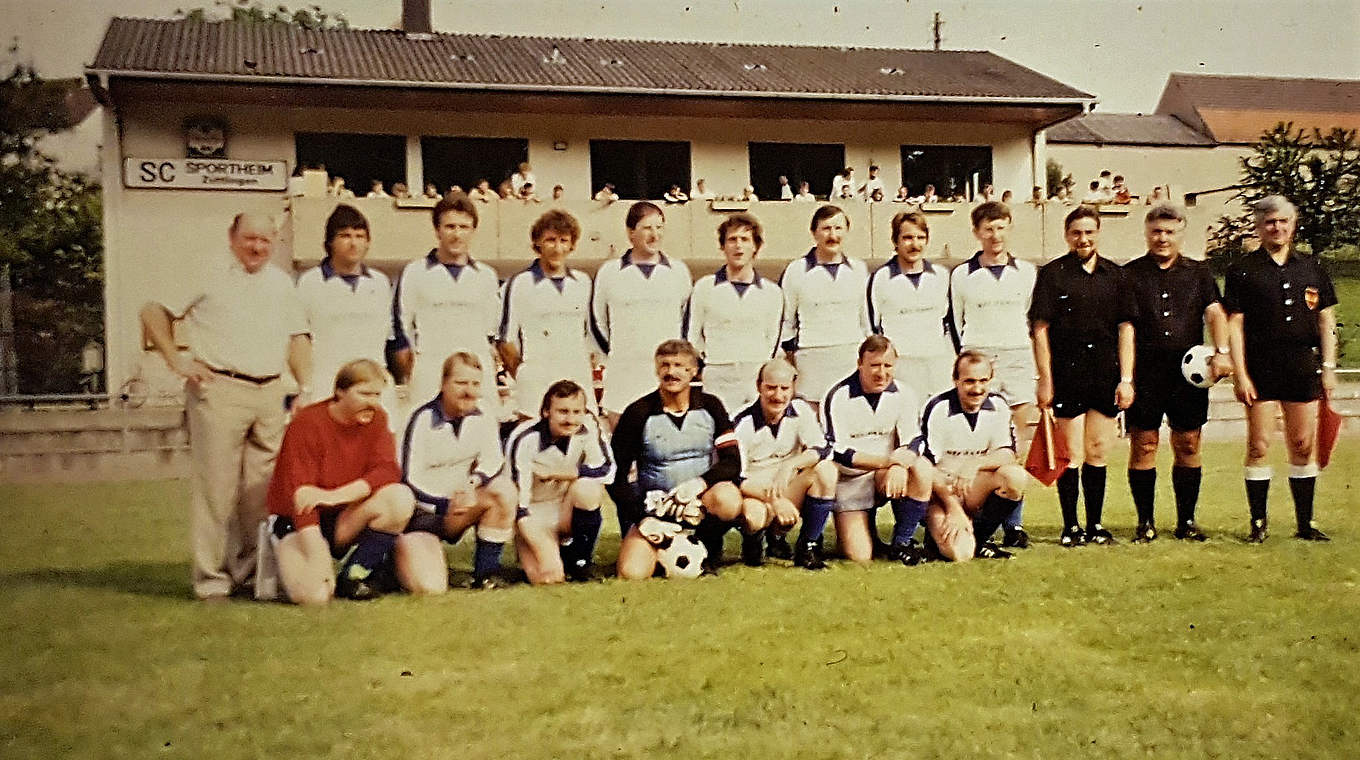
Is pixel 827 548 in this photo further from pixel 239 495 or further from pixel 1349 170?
pixel 1349 170

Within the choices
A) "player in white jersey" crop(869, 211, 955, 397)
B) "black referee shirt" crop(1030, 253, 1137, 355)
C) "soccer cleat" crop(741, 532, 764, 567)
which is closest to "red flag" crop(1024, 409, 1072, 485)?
"black referee shirt" crop(1030, 253, 1137, 355)

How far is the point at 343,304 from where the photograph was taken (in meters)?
3.13

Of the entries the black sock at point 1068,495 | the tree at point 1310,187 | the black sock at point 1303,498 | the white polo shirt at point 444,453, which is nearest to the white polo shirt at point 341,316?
the white polo shirt at point 444,453

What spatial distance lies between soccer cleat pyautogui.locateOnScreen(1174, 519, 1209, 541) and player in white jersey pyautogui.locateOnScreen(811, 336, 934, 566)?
896 millimetres

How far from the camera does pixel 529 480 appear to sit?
3.30 meters

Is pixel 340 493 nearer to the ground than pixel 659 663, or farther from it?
farther from it

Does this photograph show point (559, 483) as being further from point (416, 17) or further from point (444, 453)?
point (416, 17)

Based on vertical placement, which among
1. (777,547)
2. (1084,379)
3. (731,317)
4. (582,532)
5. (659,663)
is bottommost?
→ (659,663)

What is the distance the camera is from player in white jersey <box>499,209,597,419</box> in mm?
3311

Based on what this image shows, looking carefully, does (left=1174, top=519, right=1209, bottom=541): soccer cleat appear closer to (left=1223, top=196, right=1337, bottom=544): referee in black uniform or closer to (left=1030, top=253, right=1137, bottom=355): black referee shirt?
(left=1223, top=196, right=1337, bottom=544): referee in black uniform

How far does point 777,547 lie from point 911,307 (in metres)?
0.86

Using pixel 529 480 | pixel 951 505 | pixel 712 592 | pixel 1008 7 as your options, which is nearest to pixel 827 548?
pixel 951 505

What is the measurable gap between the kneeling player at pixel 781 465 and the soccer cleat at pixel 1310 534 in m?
1.54

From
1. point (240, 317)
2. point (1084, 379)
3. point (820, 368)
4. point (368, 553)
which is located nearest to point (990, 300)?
point (1084, 379)
